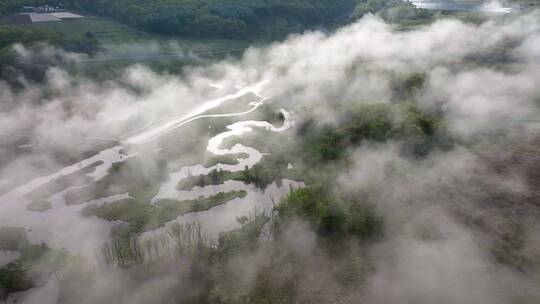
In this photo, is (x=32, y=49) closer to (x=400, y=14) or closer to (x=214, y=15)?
(x=214, y=15)

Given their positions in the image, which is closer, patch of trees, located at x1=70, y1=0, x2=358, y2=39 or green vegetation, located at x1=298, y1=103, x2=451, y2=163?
green vegetation, located at x1=298, y1=103, x2=451, y2=163

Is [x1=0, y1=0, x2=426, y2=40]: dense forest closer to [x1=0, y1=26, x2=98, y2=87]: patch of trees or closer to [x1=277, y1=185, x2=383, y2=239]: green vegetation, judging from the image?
[x1=0, y1=26, x2=98, y2=87]: patch of trees

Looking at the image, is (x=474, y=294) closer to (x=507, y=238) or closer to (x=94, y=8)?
(x=507, y=238)

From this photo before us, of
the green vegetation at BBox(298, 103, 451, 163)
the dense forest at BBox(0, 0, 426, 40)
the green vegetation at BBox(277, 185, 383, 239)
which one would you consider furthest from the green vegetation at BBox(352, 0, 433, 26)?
the green vegetation at BBox(277, 185, 383, 239)

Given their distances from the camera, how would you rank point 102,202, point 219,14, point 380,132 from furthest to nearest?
point 219,14
point 380,132
point 102,202

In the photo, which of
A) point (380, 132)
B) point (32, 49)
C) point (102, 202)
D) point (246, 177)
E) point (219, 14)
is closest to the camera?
point (102, 202)

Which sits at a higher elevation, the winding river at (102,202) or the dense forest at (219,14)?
the dense forest at (219,14)

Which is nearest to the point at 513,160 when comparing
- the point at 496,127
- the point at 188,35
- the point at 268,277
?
the point at 496,127

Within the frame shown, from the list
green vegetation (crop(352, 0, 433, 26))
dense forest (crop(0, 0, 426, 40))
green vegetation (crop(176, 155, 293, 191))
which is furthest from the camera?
green vegetation (crop(352, 0, 433, 26))

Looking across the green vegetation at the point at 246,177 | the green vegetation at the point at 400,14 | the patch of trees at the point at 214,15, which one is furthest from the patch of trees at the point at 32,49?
the green vegetation at the point at 400,14

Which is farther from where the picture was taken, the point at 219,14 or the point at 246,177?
the point at 219,14

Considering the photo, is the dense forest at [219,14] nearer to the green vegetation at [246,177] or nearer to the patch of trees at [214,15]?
the patch of trees at [214,15]

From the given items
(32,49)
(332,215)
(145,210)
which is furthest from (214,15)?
(332,215)
